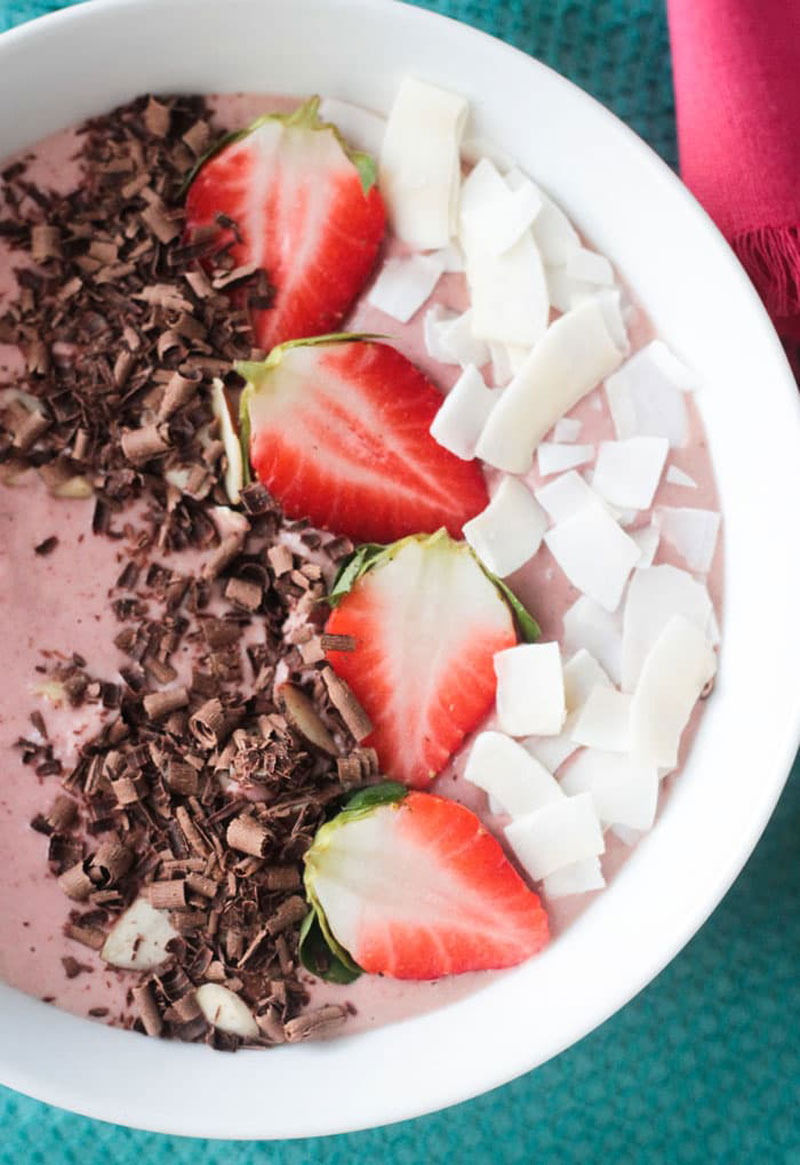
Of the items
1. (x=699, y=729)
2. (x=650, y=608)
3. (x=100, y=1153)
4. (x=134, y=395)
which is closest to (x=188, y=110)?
(x=134, y=395)

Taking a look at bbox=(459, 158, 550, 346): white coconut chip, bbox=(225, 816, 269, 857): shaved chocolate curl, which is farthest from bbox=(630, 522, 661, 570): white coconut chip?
bbox=(225, 816, 269, 857): shaved chocolate curl

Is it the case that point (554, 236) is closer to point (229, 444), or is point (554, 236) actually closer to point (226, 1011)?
point (229, 444)

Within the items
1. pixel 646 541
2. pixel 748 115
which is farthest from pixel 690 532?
pixel 748 115

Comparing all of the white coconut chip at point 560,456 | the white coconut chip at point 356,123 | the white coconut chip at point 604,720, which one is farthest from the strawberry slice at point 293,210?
the white coconut chip at point 604,720

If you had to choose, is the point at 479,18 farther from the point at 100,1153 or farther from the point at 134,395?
the point at 100,1153

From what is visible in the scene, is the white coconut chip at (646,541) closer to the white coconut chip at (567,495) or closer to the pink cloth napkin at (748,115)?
the white coconut chip at (567,495)

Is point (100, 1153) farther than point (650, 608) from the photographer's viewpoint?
Yes
